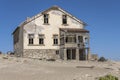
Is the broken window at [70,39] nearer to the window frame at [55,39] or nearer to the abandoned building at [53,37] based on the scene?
the abandoned building at [53,37]

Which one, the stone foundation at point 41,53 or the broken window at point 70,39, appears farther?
the broken window at point 70,39

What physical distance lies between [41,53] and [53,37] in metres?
3.38

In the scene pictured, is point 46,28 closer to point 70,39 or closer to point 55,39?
point 55,39

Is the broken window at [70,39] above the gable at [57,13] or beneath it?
beneath

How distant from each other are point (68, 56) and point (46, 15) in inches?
313

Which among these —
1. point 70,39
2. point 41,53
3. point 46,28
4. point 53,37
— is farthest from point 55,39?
point 41,53

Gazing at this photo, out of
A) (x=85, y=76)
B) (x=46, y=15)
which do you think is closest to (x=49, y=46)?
(x=46, y=15)

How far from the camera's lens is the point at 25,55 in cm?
5431

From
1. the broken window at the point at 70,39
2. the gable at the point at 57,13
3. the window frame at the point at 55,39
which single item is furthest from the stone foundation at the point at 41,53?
the gable at the point at 57,13

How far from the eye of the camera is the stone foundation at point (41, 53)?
54.5 m

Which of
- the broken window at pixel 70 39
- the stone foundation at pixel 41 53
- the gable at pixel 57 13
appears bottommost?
the stone foundation at pixel 41 53

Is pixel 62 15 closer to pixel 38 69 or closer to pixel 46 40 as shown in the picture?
pixel 46 40

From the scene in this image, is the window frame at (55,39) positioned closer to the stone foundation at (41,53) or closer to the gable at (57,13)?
the stone foundation at (41,53)

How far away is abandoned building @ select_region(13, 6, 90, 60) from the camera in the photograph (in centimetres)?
5447
